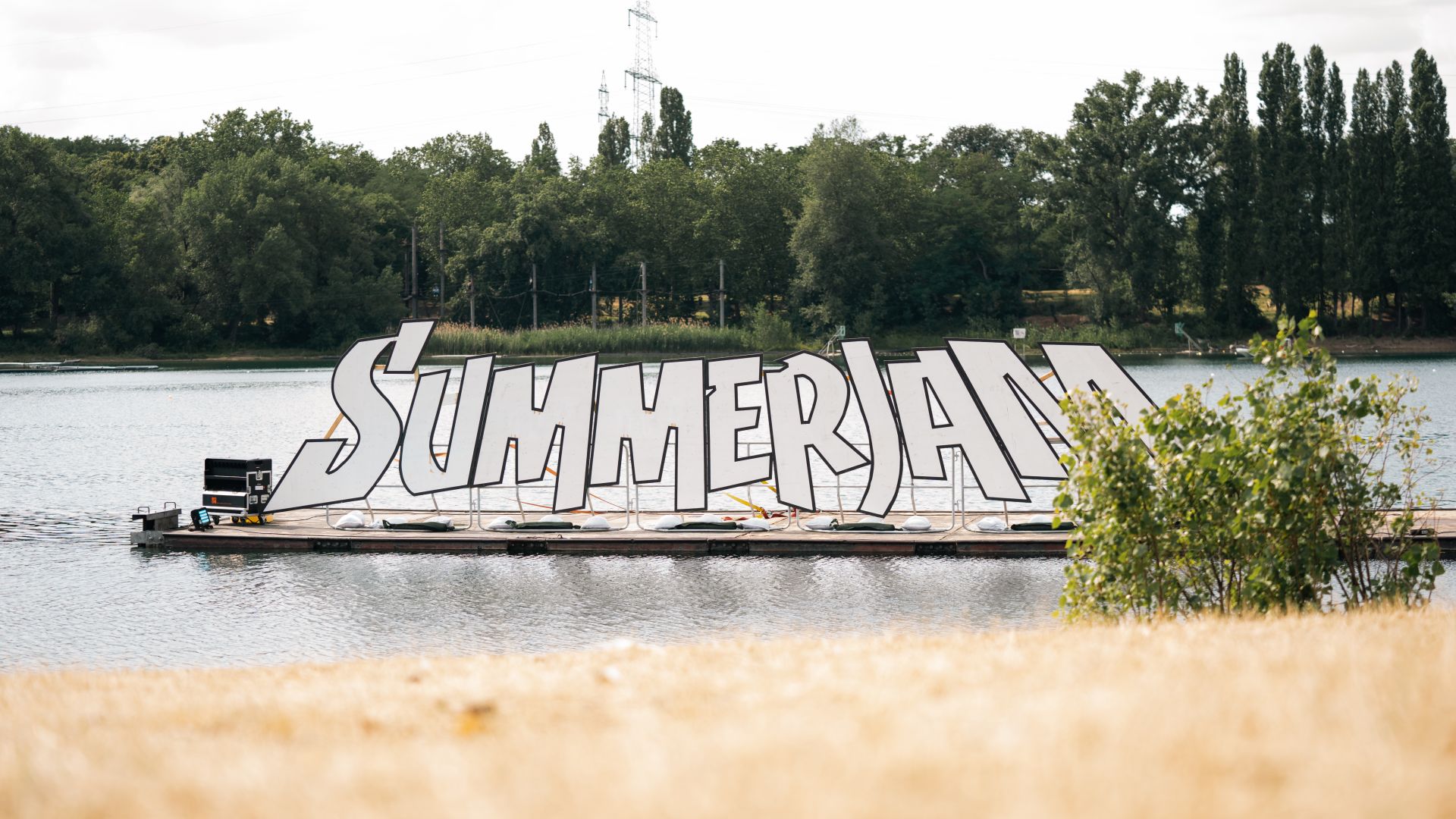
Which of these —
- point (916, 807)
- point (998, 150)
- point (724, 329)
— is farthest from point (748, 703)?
point (998, 150)

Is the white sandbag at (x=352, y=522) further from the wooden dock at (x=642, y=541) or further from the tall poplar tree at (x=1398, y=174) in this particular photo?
the tall poplar tree at (x=1398, y=174)

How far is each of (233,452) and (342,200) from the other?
71091 mm

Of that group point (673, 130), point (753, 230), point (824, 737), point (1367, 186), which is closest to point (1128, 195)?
point (1367, 186)

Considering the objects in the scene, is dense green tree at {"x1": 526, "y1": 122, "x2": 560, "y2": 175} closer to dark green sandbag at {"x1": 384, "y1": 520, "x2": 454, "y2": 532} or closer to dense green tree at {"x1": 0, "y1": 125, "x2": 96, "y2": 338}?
dense green tree at {"x1": 0, "y1": 125, "x2": 96, "y2": 338}

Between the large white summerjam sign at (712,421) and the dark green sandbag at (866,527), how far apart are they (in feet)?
1.32

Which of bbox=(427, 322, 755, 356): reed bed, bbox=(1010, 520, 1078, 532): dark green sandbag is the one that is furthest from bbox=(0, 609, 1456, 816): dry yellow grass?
bbox=(427, 322, 755, 356): reed bed

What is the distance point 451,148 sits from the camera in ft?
480

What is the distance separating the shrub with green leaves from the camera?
44.5 ft

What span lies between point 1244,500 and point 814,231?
94.0m

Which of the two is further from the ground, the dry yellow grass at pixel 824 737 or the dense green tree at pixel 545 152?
the dense green tree at pixel 545 152

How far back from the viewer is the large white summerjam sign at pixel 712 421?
959 inches

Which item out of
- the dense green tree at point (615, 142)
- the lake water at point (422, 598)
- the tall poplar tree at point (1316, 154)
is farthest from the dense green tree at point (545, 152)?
the lake water at point (422, 598)

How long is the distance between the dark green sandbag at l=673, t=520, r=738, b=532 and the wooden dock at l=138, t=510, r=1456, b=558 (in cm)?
41

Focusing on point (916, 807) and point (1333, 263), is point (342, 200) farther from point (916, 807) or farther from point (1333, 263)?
point (916, 807)
